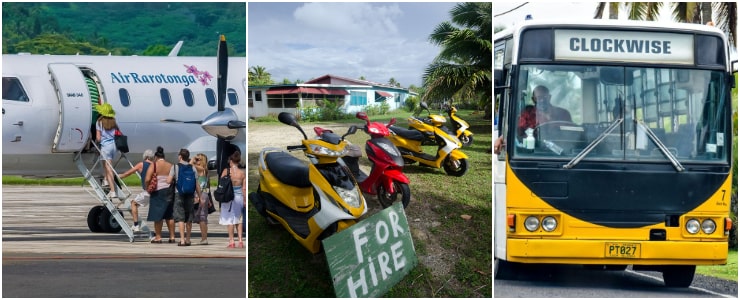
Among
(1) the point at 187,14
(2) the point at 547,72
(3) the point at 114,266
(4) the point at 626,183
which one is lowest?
(3) the point at 114,266

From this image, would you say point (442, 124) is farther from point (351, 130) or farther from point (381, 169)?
point (351, 130)

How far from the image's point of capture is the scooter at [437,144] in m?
9.57

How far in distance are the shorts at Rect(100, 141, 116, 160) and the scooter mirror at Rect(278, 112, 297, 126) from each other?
3087 millimetres

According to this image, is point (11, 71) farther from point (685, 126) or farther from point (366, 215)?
point (685, 126)

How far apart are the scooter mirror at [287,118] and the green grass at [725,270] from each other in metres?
3.79

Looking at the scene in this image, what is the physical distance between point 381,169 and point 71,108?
16.0 ft

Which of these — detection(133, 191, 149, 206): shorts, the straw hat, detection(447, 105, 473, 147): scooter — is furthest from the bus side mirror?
the straw hat

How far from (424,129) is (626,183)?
1.86 meters

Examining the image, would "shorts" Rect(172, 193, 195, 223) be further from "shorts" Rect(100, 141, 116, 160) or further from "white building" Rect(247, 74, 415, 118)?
"white building" Rect(247, 74, 415, 118)

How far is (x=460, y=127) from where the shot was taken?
966 cm

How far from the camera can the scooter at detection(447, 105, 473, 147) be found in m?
9.56

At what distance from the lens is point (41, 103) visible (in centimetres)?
1252

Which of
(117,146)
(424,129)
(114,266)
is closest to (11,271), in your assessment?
(114,266)

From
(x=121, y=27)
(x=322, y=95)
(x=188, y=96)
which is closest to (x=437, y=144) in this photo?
(x=322, y=95)
